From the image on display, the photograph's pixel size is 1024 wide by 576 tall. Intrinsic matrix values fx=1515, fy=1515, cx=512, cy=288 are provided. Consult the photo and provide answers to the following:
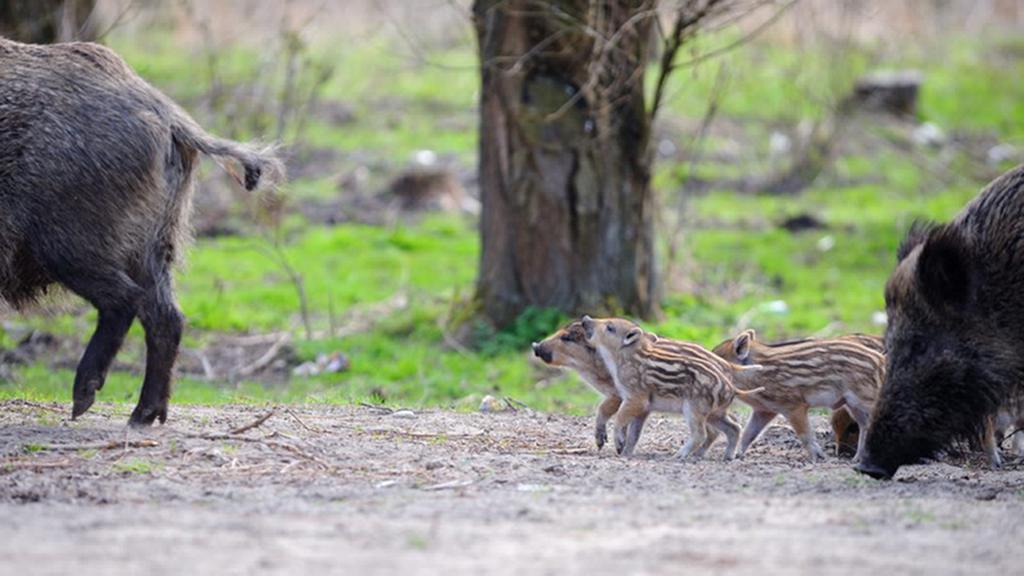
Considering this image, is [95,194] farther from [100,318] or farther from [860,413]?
[860,413]

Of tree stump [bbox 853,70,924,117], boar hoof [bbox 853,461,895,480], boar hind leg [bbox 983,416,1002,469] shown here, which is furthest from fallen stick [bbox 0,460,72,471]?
tree stump [bbox 853,70,924,117]

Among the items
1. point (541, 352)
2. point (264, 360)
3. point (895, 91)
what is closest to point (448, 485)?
point (541, 352)

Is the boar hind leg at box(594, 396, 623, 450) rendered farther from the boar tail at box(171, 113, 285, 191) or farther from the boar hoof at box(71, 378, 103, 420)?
the boar hoof at box(71, 378, 103, 420)

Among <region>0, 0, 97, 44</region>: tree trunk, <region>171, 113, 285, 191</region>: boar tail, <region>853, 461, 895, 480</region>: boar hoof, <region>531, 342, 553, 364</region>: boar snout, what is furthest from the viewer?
<region>0, 0, 97, 44</region>: tree trunk

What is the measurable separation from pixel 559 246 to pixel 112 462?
19.9 feet

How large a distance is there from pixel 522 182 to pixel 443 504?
644 centimetres

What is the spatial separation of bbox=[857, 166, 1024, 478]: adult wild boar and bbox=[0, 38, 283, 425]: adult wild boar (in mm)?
3642

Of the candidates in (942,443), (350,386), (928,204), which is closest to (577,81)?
(350,386)

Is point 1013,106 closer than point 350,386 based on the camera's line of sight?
No

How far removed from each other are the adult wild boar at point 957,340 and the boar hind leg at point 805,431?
2.47ft

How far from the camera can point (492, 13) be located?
39.4 feet

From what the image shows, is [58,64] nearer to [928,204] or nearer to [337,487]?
[337,487]

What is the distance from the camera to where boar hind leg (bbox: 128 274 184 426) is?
25.4 feet

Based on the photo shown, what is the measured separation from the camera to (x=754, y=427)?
8.20 m
